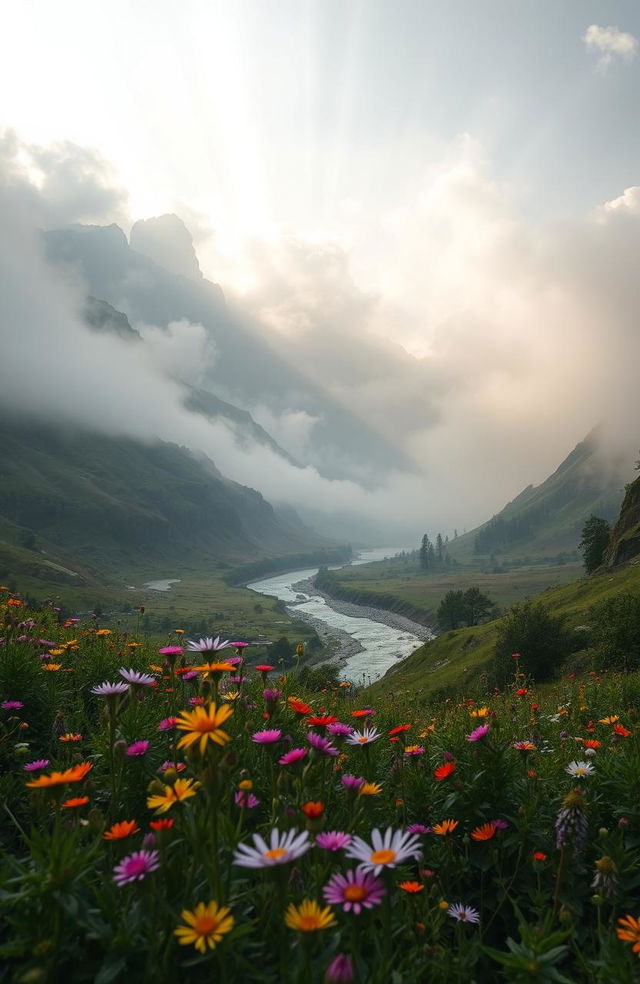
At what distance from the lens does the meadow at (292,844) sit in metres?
2.61

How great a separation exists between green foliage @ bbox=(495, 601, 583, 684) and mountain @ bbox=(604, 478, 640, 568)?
31.5 metres

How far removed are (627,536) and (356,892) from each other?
3634 inches

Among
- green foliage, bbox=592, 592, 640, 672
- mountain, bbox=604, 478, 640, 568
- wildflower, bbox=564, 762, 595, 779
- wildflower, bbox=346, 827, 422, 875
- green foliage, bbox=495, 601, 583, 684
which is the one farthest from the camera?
mountain, bbox=604, 478, 640, 568

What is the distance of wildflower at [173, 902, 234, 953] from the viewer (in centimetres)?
230

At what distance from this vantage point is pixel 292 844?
103 inches

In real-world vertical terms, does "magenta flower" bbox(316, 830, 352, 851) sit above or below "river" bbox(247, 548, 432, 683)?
above

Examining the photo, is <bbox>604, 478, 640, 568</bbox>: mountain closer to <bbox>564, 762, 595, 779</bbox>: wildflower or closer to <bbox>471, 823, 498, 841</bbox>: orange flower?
<bbox>564, 762, 595, 779</bbox>: wildflower

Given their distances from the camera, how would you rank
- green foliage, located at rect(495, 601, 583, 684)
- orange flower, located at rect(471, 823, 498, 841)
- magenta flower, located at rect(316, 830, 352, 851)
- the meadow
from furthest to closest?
1. green foliage, located at rect(495, 601, 583, 684)
2. orange flower, located at rect(471, 823, 498, 841)
3. magenta flower, located at rect(316, 830, 352, 851)
4. the meadow

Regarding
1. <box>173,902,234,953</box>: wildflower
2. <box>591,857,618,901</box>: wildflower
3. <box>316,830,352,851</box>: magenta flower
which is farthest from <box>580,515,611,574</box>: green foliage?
<box>173,902,234,953</box>: wildflower

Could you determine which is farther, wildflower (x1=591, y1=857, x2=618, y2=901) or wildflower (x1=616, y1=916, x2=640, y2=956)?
wildflower (x1=591, y1=857, x2=618, y2=901)

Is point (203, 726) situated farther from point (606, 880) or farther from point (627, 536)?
point (627, 536)

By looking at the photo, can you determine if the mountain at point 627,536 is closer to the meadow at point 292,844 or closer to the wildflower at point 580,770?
the wildflower at point 580,770

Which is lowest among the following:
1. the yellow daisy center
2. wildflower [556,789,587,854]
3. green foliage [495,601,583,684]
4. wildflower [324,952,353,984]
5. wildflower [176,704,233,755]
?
green foliage [495,601,583,684]

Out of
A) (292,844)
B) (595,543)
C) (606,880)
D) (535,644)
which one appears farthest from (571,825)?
(595,543)
